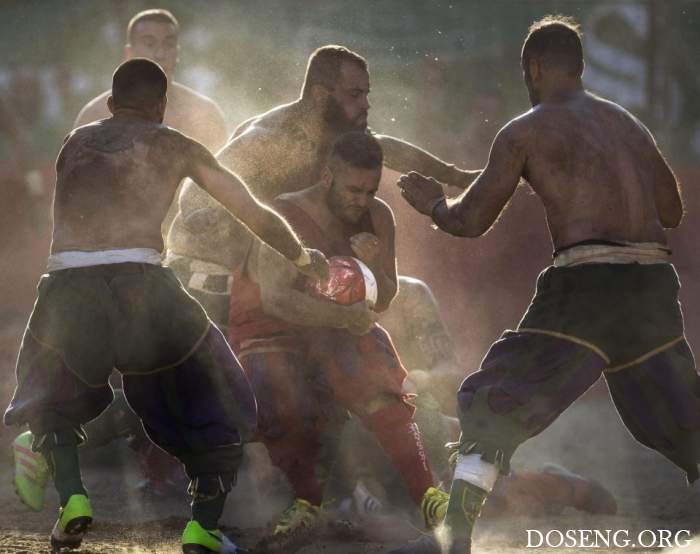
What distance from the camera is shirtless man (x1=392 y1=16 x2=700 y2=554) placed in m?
4.04

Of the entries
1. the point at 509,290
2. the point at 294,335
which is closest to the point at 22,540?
the point at 294,335

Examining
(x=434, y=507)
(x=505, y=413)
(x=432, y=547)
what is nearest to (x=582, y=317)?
(x=505, y=413)

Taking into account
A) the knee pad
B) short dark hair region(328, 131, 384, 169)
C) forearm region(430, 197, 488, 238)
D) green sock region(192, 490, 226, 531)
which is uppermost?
short dark hair region(328, 131, 384, 169)

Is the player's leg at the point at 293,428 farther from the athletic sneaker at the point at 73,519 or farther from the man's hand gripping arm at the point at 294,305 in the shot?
the athletic sneaker at the point at 73,519

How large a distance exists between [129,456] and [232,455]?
107 inches

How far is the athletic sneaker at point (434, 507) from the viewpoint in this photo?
4.58m

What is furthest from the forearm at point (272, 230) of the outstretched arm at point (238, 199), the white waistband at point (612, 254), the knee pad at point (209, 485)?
the white waistband at point (612, 254)

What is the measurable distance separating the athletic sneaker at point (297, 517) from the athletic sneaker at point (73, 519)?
32.8 inches

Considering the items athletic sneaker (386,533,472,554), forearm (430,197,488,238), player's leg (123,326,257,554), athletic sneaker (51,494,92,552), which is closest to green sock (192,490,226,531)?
player's leg (123,326,257,554)

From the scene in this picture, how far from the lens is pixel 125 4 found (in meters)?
11.5

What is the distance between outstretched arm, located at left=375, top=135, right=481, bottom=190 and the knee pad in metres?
2.14

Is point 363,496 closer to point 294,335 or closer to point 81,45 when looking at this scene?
point 294,335

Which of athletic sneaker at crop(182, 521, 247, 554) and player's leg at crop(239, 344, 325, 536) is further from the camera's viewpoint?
player's leg at crop(239, 344, 325, 536)

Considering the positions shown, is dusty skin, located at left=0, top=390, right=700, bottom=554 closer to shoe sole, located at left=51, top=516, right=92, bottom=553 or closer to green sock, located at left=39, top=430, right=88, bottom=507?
shoe sole, located at left=51, top=516, right=92, bottom=553
